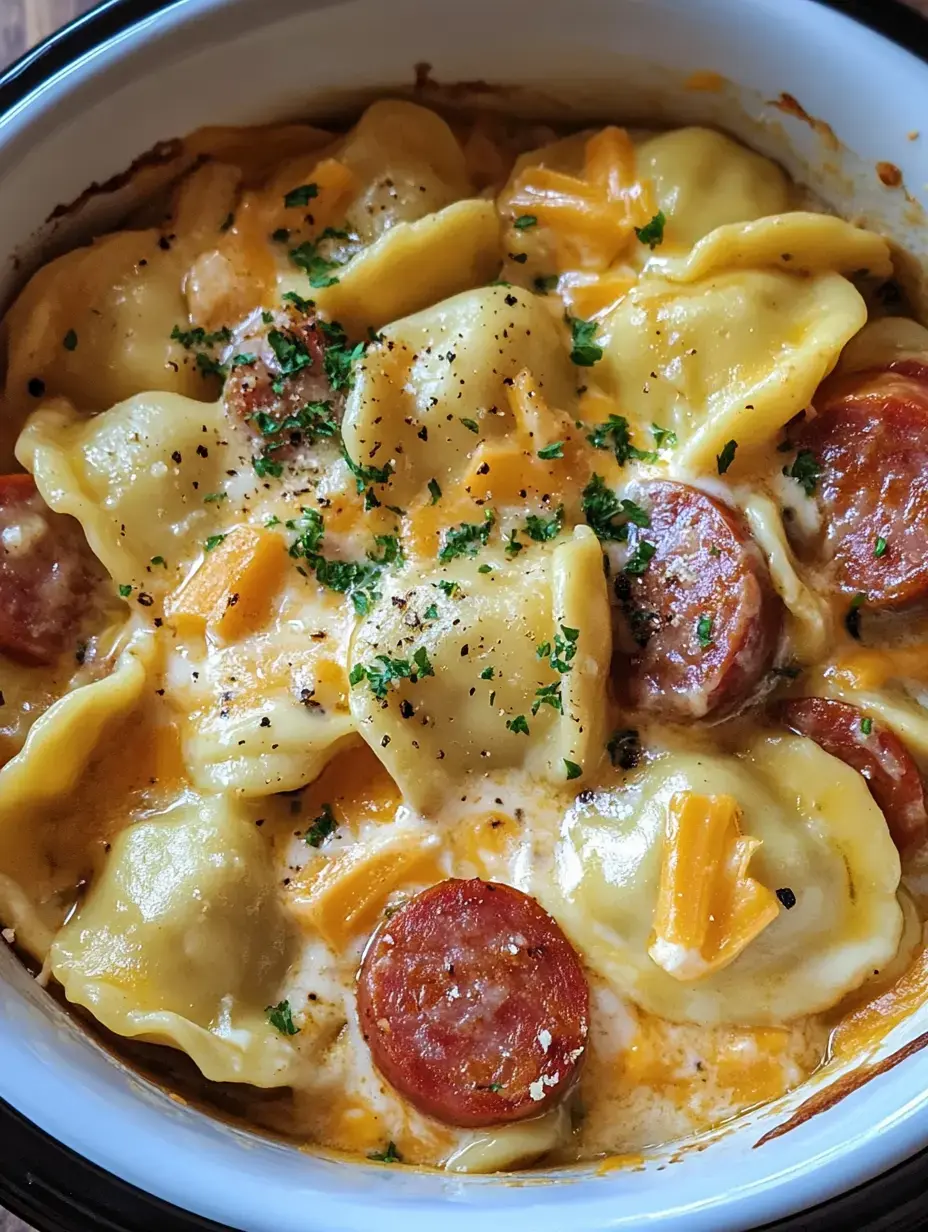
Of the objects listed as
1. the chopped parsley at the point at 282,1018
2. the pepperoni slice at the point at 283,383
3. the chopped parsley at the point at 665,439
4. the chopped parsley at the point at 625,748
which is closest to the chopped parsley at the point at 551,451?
the chopped parsley at the point at 665,439

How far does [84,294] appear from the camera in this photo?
2453 mm

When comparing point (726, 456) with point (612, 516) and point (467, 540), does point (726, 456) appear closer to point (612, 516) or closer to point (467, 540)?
point (612, 516)

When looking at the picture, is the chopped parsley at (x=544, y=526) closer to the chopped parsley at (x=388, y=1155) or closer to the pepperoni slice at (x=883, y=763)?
the pepperoni slice at (x=883, y=763)

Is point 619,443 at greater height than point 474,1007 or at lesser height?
greater

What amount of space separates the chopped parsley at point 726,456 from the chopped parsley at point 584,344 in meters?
0.33

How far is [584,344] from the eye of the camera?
8.13ft

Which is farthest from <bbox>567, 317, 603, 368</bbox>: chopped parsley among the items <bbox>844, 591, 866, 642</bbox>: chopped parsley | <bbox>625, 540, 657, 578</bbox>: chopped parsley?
<bbox>844, 591, 866, 642</bbox>: chopped parsley

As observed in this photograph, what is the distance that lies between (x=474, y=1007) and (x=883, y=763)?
88cm

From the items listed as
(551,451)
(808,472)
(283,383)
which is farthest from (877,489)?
(283,383)

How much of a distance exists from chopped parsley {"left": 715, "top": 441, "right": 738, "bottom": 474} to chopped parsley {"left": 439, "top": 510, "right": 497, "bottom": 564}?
45 cm

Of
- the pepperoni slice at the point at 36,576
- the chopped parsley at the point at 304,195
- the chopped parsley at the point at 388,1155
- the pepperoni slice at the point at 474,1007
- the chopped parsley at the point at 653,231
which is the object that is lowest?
the chopped parsley at the point at 388,1155

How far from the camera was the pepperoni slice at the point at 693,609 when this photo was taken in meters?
2.22

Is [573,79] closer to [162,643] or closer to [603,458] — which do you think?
[603,458]

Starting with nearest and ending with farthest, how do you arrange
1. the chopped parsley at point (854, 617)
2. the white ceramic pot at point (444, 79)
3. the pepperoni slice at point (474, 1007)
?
1. the white ceramic pot at point (444, 79)
2. the pepperoni slice at point (474, 1007)
3. the chopped parsley at point (854, 617)
